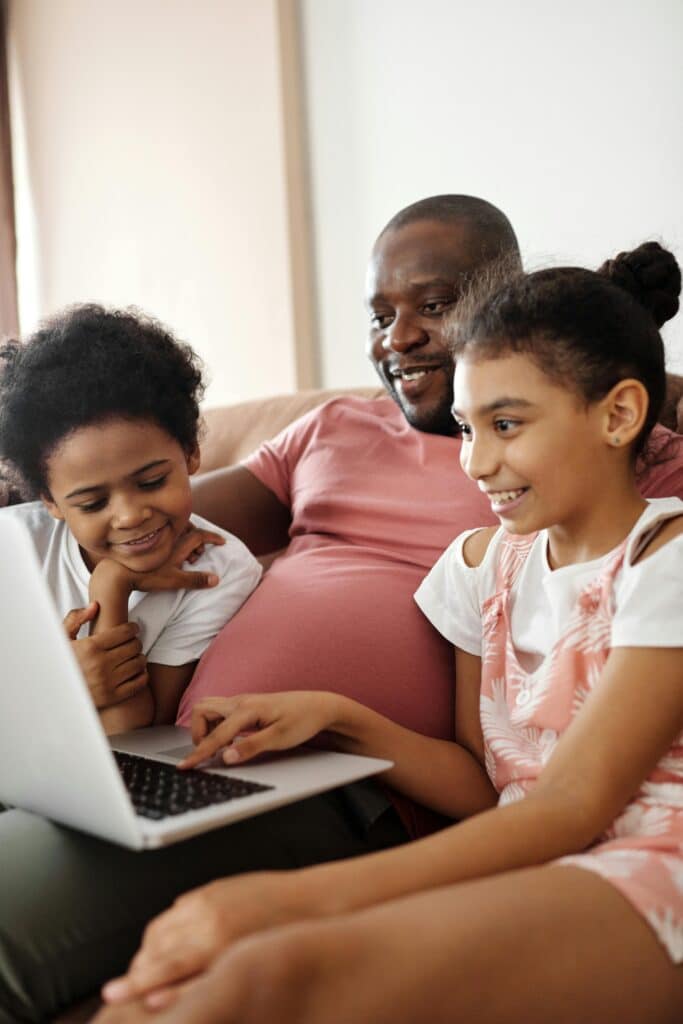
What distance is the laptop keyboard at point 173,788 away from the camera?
0.90 m

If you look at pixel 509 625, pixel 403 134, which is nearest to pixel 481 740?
pixel 509 625

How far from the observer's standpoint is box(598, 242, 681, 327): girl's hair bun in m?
1.21

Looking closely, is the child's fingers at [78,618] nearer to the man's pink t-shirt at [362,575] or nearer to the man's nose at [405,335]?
the man's pink t-shirt at [362,575]

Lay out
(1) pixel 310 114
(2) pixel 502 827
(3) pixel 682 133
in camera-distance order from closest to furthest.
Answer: (2) pixel 502 827 → (3) pixel 682 133 → (1) pixel 310 114

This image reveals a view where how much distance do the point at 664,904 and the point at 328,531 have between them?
2.74 ft

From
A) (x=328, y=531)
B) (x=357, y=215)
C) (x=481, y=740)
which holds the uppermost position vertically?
(x=357, y=215)

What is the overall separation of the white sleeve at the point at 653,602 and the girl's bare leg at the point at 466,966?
0.22 metres

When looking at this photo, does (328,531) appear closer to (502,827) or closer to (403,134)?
(502,827)

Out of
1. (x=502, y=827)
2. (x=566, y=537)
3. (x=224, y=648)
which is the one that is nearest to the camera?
(x=502, y=827)

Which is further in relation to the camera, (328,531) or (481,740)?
(328,531)

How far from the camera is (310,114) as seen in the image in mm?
2812

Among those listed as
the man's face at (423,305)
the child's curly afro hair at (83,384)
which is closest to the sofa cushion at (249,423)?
the man's face at (423,305)

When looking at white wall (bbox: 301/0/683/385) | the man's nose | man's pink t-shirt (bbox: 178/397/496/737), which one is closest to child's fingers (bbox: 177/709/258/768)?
man's pink t-shirt (bbox: 178/397/496/737)

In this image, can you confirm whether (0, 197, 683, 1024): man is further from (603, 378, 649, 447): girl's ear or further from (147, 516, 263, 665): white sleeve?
(603, 378, 649, 447): girl's ear
